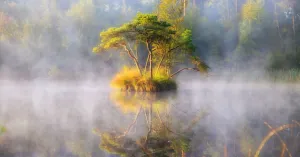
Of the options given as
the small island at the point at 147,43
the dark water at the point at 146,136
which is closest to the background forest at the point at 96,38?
the small island at the point at 147,43

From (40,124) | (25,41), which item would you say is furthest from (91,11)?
(40,124)

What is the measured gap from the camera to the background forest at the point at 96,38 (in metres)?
25.0

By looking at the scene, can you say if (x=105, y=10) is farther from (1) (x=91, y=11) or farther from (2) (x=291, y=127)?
(2) (x=291, y=127)

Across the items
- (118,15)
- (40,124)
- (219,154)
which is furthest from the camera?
(118,15)

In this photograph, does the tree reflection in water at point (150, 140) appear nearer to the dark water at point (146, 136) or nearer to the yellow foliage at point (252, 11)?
the dark water at point (146, 136)

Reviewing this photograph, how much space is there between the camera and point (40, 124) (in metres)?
4.37

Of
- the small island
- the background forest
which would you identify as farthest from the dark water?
the background forest

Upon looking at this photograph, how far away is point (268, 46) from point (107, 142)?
83.3 feet

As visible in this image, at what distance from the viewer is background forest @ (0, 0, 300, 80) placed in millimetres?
Result: 25016

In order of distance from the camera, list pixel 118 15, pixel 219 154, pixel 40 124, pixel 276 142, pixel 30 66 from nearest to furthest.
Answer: pixel 219 154 < pixel 276 142 < pixel 40 124 < pixel 30 66 < pixel 118 15

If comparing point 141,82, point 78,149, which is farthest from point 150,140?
point 141,82

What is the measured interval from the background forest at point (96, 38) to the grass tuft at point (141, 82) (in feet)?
37.4

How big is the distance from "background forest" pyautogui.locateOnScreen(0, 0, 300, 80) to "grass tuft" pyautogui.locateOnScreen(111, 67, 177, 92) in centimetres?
1140

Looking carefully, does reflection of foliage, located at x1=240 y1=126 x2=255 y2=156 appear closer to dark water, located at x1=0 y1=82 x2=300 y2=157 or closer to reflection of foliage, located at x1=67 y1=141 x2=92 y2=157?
dark water, located at x1=0 y1=82 x2=300 y2=157
